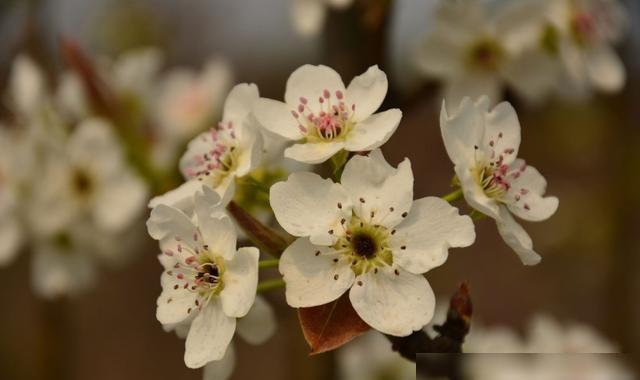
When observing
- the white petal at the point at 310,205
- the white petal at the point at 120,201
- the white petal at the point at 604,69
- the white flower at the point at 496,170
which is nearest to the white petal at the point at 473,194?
the white flower at the point at 496,170

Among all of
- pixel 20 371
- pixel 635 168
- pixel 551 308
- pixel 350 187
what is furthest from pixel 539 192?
pixel 20 371

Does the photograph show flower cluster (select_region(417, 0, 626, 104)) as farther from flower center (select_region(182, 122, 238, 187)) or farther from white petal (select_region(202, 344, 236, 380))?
A: white petal (select_region(202, 344, 236, 380))

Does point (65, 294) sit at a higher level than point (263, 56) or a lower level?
higher

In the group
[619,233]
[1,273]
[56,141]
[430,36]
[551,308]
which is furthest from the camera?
[1,273]

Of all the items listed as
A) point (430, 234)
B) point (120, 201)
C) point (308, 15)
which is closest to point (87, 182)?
point (120, 201)

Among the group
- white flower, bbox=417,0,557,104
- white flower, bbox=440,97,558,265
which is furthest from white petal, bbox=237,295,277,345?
white flower, bbox=417,0,557,104

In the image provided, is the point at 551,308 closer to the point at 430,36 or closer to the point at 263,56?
the point at 430,36

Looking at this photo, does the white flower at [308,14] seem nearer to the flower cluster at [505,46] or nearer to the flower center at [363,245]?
the flower cluster at [505,46]
